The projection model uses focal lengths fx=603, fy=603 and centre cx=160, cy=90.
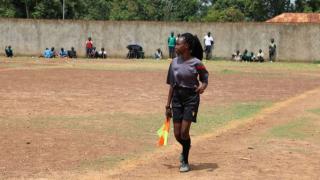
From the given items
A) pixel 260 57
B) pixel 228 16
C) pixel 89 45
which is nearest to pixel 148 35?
pixel 89 45

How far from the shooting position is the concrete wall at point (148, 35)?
39.0m

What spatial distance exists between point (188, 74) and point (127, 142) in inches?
97.3

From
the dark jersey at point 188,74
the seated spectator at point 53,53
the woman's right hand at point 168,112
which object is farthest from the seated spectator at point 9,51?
the dark jersey at point 188,74

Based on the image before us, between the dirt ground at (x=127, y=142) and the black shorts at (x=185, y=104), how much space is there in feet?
2.30

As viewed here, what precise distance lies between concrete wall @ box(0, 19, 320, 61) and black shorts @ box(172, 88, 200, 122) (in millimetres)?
32466

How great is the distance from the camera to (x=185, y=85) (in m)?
7.44

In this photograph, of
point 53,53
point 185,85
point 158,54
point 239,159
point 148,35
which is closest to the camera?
point 185,85

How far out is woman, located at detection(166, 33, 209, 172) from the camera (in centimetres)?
743

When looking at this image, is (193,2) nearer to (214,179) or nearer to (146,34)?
(146,34)

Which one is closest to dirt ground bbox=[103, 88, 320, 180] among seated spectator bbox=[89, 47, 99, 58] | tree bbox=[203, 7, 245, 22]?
seated spectator bbox=[89, 47, 99, 58]

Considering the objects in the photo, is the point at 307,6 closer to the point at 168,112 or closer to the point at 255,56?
the point at 255,56

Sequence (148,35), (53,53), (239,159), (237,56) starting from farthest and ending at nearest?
(148,35), (53,53), (237,56), (239,159)

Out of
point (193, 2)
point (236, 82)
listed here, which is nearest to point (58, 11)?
point (193, 2)

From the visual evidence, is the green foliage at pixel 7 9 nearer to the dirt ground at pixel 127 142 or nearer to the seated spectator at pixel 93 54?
the seated spectator at pixel 93 54
